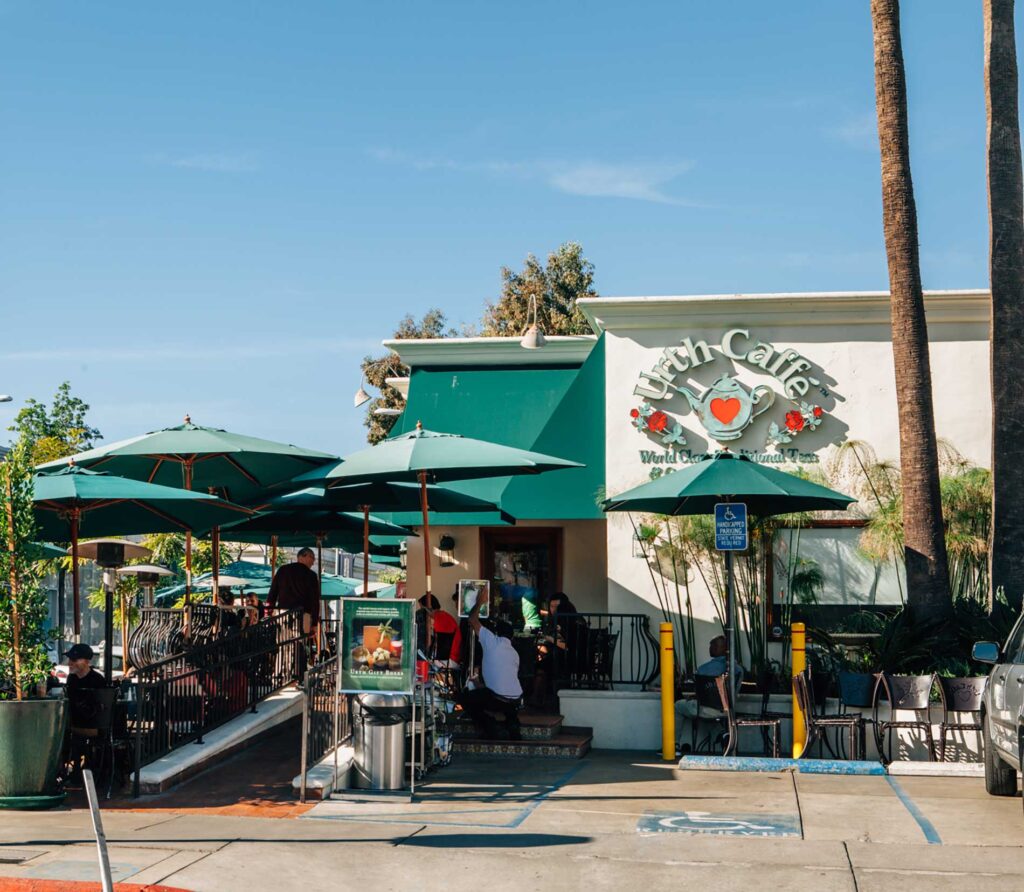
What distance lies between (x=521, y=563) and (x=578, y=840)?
10.8m

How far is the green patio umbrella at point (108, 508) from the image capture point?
38.6ft

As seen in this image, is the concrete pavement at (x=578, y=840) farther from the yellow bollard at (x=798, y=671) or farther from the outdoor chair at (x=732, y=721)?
the yellow bollard at (x=798, y=671)

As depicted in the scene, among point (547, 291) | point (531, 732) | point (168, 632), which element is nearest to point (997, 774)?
point (531, 732)

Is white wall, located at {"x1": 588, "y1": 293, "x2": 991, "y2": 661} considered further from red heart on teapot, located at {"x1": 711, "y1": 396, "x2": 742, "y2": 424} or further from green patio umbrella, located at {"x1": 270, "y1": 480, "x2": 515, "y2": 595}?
green patio umbrella, located at {"x1": 270, "y1": 480, "x2": 515, "y2": 595}

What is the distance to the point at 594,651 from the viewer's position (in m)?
15.1

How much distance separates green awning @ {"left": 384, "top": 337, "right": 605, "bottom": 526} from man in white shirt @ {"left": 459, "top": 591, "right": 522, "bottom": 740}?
3984 millimetres

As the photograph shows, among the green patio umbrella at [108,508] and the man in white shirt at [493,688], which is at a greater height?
the green patio umbrella at [108,508]

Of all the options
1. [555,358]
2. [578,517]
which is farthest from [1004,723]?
[555,358]

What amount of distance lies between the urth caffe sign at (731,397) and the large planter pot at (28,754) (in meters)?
Answer: 8.78

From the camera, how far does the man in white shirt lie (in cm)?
1309

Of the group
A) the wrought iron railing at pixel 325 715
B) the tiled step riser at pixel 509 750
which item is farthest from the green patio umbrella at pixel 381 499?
the wrought iron railing at pixel 325 715

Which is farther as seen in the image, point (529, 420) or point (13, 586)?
point (529, 420)

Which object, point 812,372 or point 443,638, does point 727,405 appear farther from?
point 443,638

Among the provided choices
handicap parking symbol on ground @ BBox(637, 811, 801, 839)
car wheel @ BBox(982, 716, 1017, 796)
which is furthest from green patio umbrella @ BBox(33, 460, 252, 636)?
car wheel @ BBox(982, 716, 1017, 796)
